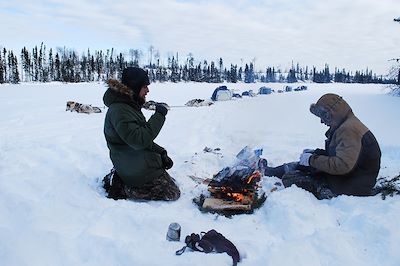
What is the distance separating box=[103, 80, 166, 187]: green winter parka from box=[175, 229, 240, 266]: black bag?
1.42 m

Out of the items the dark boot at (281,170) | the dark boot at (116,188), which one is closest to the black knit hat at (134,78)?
the dark boot at (116,188)

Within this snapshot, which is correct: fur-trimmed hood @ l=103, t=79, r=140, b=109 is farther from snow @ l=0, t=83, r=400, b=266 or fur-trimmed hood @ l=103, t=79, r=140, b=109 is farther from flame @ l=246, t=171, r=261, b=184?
flame @ l=246, t=171, r=261, b=184

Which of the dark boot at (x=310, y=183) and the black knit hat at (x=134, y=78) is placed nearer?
the black knit hat at (x=134, y=78)

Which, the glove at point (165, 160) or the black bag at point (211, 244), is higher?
the glove at point (165, 160)

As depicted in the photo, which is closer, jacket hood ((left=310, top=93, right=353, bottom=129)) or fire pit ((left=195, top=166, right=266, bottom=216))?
fire pit ((left=195, top=166, right=266, bottom=216))

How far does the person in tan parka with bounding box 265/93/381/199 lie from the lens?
461 centimetres

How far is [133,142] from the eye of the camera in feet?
14.5

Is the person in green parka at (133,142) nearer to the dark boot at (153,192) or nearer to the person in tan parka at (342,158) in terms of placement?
the dark boot at (153,192)

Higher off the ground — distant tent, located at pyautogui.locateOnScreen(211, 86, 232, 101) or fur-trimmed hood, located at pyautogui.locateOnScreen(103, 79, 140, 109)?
fur-trimmed hood, located at pyautogui.locateOnScreen(103, 79, 140, 109)

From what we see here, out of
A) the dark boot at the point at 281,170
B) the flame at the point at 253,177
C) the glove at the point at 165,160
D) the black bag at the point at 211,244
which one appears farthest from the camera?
the dark boot at the point at 281,170

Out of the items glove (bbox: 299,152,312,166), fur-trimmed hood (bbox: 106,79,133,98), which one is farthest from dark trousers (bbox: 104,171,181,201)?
glove (bbox: 299,152,312,166)

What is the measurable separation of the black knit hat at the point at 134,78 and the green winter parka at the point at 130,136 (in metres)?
0.10

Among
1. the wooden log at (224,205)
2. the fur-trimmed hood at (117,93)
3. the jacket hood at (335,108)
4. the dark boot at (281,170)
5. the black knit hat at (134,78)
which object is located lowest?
the wooden log at (224,205)

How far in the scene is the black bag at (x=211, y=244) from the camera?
3.27 metres
